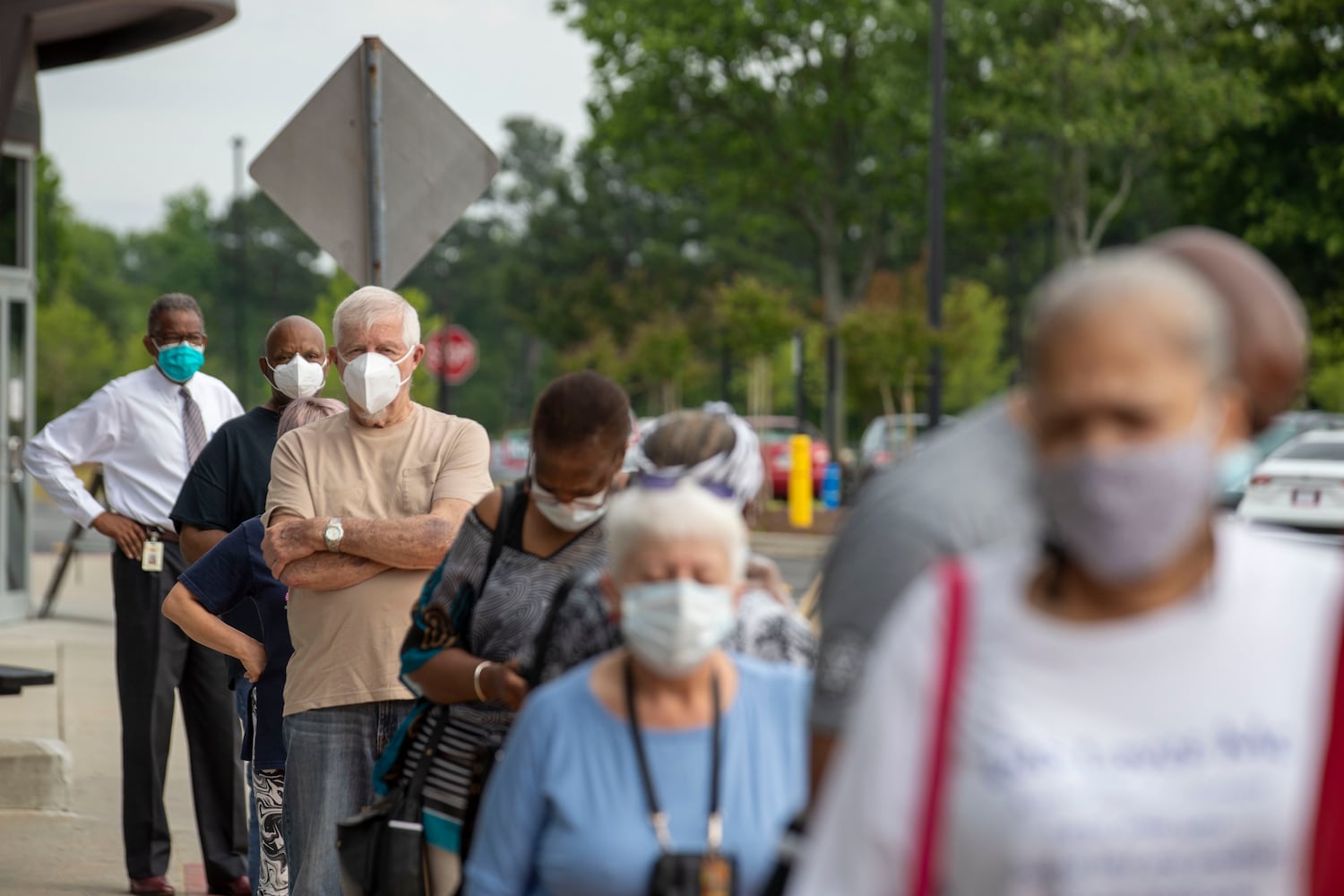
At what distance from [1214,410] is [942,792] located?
44 centimetres

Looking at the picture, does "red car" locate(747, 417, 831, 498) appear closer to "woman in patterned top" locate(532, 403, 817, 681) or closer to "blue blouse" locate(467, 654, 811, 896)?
"woman in patterned top" locate(532, 403, 817, 681)

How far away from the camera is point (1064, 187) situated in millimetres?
37750

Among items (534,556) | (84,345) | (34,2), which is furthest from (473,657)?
(84,345)

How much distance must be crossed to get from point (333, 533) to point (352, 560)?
0.12 m

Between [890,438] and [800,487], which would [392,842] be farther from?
[890,438]

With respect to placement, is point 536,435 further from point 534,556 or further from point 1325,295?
point 1325,295

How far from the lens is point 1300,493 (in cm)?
2066

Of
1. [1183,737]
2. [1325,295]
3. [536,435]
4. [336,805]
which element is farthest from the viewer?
[1325,295]

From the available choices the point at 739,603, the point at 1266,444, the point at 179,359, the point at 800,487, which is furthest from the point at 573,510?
the point at 800,487

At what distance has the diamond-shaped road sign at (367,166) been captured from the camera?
6461mm

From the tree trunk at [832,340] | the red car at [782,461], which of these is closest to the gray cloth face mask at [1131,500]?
the red car at [782,461]

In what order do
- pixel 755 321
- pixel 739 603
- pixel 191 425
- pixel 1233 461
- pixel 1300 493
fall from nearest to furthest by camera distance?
1. pixel 1233 461
2. pixel 739 603
3. pixel 191 425
4. pixel 1300 493
5. pixel 755 321

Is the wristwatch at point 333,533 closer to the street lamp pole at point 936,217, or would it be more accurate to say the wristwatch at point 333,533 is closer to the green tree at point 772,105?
the street lamp pole at point 936,217

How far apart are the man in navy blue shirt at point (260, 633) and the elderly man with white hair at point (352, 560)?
12.9 inches
